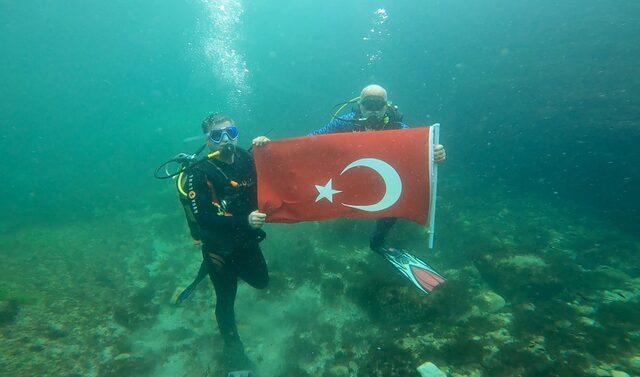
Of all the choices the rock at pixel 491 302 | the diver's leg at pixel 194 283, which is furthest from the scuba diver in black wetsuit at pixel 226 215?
the rock at pixel 491 302

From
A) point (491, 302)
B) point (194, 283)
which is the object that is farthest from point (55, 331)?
point (491, 302)

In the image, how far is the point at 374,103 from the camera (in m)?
5.07

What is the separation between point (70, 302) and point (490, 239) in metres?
10.4

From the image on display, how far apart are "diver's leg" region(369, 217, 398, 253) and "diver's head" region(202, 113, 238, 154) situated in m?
3.10

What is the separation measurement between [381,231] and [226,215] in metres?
3.08

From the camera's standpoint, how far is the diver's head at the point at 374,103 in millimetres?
5059

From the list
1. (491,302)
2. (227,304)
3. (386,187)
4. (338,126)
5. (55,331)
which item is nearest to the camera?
(386,187)

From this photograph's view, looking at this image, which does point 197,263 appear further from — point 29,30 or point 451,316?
point 29,30

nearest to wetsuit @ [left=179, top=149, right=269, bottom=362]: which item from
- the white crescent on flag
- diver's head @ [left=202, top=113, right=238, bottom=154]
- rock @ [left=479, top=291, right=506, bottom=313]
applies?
diver's head @ [left=202, top=113, right=238, bottom=154]

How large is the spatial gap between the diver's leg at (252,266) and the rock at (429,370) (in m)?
2.64

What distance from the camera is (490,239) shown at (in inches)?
342

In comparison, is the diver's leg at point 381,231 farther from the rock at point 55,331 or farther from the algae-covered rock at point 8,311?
the algae-covered rock at point 8,311

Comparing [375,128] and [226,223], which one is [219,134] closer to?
[226,223]

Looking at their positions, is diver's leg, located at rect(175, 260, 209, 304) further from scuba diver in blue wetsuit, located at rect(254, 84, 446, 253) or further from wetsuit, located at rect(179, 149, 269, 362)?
scuba diver in blue wetsuit, located at rect(254, 84, 446, 253)
